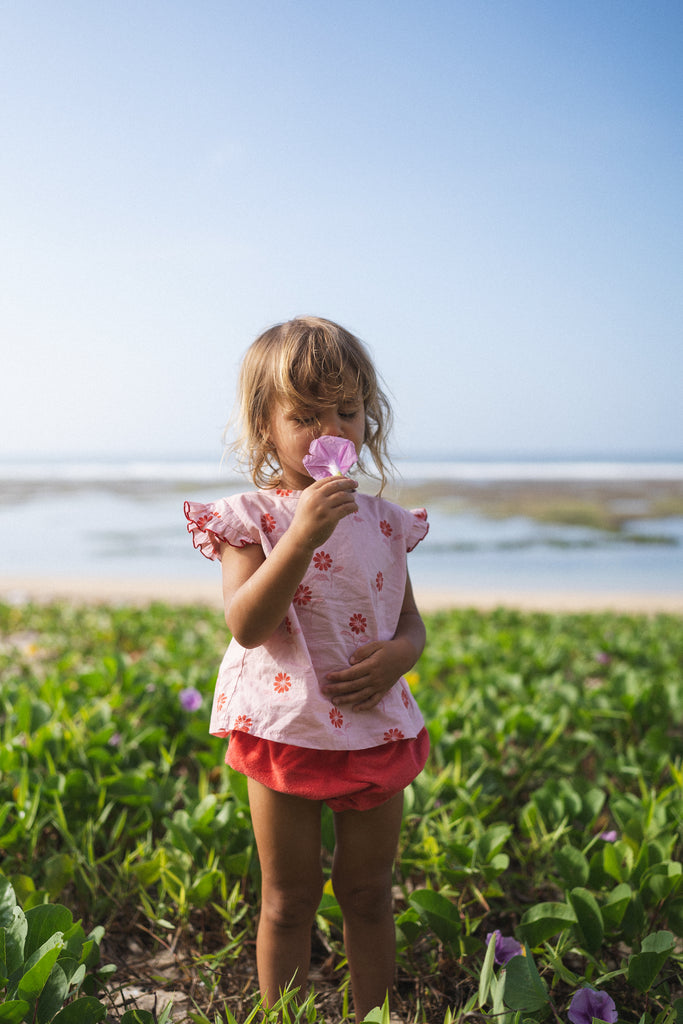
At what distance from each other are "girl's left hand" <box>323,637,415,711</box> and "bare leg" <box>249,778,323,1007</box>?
0.81 ft

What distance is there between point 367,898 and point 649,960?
63cm

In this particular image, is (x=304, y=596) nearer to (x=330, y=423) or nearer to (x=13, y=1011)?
(x=330, y=423)

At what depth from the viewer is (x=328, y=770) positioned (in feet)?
5.49

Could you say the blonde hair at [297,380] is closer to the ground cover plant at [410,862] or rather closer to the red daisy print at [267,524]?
the red daisy print at [267,524]

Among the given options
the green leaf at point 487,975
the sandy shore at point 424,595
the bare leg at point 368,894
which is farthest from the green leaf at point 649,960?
the sandy shore at point 424,595

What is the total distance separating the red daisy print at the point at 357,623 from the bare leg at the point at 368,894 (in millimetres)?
386

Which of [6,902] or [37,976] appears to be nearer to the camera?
[37,976]

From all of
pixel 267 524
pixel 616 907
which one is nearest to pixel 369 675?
pixel 267 524

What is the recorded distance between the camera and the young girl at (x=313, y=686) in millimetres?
1666

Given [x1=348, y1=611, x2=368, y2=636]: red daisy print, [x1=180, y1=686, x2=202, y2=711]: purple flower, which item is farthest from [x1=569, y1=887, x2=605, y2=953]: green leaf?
[x1=180, y1=686, x2=202, y2=711]: purple flower

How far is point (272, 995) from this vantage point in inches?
69.1

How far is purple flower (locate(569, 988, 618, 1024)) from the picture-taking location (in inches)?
65.2

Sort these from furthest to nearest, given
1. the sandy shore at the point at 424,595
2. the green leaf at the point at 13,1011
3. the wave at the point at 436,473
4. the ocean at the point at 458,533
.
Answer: the wave at the point at 436,473, the ocean at the point at 458,533, the sandy shore at the point at 424,595, the green leaf at the point at 13,1011

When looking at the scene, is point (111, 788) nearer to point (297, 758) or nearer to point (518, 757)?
point (297, 758)
